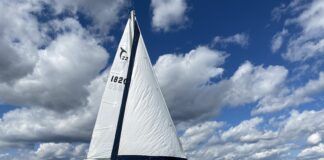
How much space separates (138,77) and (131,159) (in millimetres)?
6951

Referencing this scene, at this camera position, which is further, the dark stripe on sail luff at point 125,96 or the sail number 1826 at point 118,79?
the sail number 1826 at point 118,79

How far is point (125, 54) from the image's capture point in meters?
42.6

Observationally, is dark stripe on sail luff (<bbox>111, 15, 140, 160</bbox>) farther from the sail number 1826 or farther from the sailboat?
the sail number 1826

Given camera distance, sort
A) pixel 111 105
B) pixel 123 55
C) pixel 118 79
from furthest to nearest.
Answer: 1. pixel 123 55
2. pixel 118 79
3. pixel 111 105

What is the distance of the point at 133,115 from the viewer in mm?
41000

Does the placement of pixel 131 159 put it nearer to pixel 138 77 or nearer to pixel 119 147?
pixel 119 147

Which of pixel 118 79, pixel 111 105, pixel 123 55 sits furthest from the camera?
pixel 123 55

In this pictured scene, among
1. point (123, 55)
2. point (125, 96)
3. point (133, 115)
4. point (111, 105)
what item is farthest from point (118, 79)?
point (133, 115)

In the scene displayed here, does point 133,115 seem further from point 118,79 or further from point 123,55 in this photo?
point 123,55

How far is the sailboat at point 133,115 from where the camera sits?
4006cm

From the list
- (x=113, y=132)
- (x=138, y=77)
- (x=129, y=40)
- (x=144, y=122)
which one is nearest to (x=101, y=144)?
(x=113, y=132)

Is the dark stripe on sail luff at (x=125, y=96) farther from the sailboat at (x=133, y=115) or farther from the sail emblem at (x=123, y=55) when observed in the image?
the sail emblem at (x=123, y=55)

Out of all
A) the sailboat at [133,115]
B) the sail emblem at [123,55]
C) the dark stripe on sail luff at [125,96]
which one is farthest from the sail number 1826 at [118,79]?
the sail emblem at [123,55]

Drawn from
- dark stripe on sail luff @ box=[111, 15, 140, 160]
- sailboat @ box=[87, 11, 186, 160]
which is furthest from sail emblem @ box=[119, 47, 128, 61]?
dark stripe on sail luff @ box=[111, 15, 140, 160]
